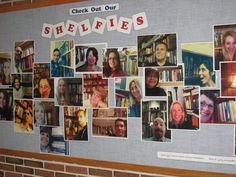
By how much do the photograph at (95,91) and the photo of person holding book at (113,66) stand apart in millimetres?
48

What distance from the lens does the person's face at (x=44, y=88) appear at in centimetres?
191

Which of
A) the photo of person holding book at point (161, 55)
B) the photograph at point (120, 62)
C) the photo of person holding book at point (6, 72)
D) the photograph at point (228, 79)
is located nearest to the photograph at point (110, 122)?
the photograph at point (120, 62)

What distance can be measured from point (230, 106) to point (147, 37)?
0.56 meters

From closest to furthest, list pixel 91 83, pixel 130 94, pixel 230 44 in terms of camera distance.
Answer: pixel 230 44, pixel 130 94, pixel 91 83

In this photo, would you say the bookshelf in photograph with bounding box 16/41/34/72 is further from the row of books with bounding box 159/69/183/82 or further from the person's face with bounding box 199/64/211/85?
the person's face with bounding box 199/64/211/85

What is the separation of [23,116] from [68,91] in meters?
0.39

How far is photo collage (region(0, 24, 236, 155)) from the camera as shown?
1.50 metres

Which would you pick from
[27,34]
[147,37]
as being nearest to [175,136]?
[147,37]

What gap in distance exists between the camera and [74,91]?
1830 millimetres

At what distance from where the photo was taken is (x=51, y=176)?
1.96 meters

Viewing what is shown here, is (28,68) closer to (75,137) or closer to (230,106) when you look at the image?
(75,137)

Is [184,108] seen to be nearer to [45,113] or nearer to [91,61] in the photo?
[91,61]

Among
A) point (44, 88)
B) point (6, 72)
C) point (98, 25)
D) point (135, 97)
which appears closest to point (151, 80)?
point (135, 97)

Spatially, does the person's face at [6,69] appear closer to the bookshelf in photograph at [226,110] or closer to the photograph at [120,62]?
the photograph at [120,62]
